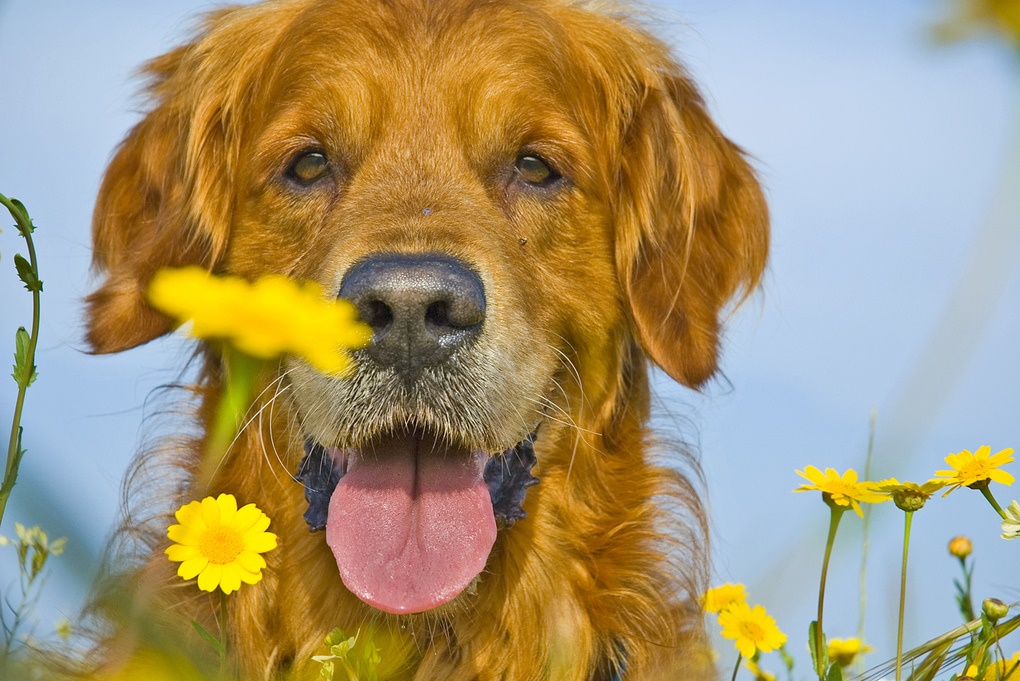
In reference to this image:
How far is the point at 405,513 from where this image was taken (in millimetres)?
2717

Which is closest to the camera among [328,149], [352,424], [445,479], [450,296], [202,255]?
[450,296]

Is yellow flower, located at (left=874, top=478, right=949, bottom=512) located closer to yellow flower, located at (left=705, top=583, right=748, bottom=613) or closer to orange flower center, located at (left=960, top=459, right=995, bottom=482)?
orange flower center, located at (left=960, top=459, right=995, bottom=482)

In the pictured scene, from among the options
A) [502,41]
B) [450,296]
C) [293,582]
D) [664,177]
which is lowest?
[293,582]

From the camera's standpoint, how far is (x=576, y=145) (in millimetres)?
3234

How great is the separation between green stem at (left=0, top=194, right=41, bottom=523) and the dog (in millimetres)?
1156

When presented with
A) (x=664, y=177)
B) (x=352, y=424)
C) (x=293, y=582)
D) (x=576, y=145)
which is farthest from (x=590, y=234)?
(x=293, y=582)

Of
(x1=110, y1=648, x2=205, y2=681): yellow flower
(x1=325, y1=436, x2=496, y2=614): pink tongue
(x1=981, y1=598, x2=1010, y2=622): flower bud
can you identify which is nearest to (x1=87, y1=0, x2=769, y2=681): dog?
(x1=325, y1=436, x2=496, y2=614): pink tongue

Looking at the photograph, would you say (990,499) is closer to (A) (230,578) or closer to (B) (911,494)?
(B) (911,494)

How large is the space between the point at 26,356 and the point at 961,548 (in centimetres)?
205

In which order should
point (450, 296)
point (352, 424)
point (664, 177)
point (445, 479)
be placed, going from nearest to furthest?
point (450, 296) → point (352, 424) → point (445, 479) → point (664, 177)

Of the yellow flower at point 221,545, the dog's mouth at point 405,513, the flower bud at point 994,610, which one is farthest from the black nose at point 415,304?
the flower bud at point 994,610

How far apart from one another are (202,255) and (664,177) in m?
1.56

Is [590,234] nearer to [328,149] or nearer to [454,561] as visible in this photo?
[328,149]

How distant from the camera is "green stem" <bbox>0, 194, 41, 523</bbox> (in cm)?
124
